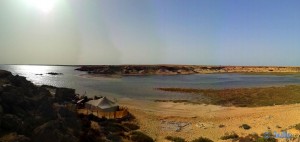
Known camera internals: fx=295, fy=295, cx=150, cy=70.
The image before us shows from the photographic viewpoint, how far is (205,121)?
2870 centimetres

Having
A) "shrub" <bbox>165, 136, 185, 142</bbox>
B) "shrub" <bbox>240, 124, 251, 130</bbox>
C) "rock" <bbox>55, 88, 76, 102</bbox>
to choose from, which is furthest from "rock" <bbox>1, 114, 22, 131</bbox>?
"rock" <bbox>55, 88, 76, 102</bbox>

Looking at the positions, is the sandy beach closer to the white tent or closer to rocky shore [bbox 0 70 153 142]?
the white tent

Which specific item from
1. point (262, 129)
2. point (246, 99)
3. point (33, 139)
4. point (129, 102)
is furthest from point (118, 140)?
point (246, 99)

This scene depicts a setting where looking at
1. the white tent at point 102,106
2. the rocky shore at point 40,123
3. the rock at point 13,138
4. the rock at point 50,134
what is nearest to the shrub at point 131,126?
the rocky shore at point 40,123

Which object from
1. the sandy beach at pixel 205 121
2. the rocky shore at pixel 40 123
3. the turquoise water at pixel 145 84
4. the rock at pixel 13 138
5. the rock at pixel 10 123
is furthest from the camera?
the turquoise water at pixel 145 84

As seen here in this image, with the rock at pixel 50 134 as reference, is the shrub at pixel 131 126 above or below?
below

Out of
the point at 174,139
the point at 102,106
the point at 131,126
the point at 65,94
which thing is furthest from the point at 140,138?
the point at 65,94

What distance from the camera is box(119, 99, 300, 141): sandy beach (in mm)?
23894

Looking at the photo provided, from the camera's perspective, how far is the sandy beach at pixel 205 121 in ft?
78.4

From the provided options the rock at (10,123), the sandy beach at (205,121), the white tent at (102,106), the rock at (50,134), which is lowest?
the sandy beach at (205,121)

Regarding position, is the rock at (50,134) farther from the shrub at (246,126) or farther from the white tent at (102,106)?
the shrub at (246,126)

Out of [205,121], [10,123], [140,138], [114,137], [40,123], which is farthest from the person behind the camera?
[205,121]

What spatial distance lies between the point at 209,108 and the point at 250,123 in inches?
427

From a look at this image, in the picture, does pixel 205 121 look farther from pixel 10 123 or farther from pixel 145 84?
pixel 145 84
